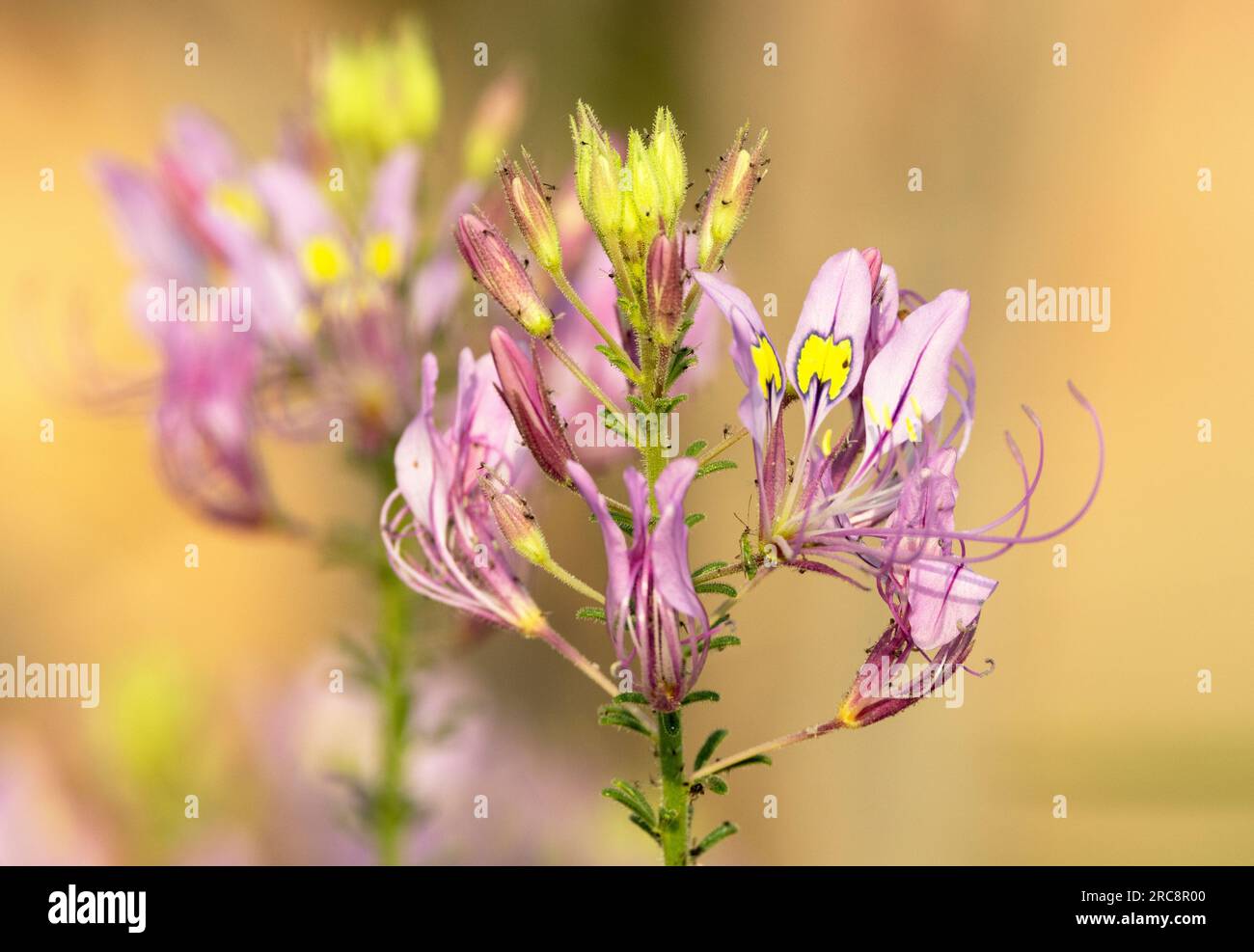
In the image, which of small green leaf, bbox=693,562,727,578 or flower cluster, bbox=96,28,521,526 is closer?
small green leaf, bbox=693,562,727,578

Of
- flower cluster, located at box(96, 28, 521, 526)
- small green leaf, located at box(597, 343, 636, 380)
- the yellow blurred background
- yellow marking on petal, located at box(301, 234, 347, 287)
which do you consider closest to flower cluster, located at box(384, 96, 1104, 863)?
small green leaf, located at box(597, 343, 636, 380)

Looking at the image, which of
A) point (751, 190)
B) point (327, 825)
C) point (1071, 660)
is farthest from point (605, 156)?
point (1071, 660)

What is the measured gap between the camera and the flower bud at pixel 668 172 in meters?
1.31

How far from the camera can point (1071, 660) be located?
16.0 feet

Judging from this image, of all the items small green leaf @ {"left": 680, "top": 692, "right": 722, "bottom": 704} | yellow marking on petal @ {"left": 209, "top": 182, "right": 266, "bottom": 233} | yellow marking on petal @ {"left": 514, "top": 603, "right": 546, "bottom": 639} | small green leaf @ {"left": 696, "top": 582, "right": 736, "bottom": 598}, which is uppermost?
yellow marking on petal @ {"left": 209, "top": 182, "right": 266, "bottom": 233}

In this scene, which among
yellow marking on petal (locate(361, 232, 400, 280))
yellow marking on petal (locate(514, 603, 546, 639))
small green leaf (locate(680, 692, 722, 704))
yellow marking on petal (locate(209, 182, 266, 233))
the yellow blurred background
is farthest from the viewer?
the yellow blurred background

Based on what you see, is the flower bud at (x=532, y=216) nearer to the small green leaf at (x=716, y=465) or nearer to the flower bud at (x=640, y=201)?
the flower bud at (x=640, y=201)

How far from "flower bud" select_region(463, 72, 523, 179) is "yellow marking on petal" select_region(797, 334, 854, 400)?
1274 millimetres

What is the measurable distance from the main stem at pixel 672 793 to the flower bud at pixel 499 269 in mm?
456

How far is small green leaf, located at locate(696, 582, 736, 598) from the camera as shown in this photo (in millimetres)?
1283

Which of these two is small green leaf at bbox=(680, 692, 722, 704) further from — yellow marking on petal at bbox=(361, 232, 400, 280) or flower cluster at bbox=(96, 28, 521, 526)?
yellow marking on petal at bbox=(361, 232, 400, 280)

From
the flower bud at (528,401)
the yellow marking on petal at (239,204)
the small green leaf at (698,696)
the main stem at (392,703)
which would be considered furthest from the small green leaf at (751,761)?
the yellow marking on petal at (239,204)

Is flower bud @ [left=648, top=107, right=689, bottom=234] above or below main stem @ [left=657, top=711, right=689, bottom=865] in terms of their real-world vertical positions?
above

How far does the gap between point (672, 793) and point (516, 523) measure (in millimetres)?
323
